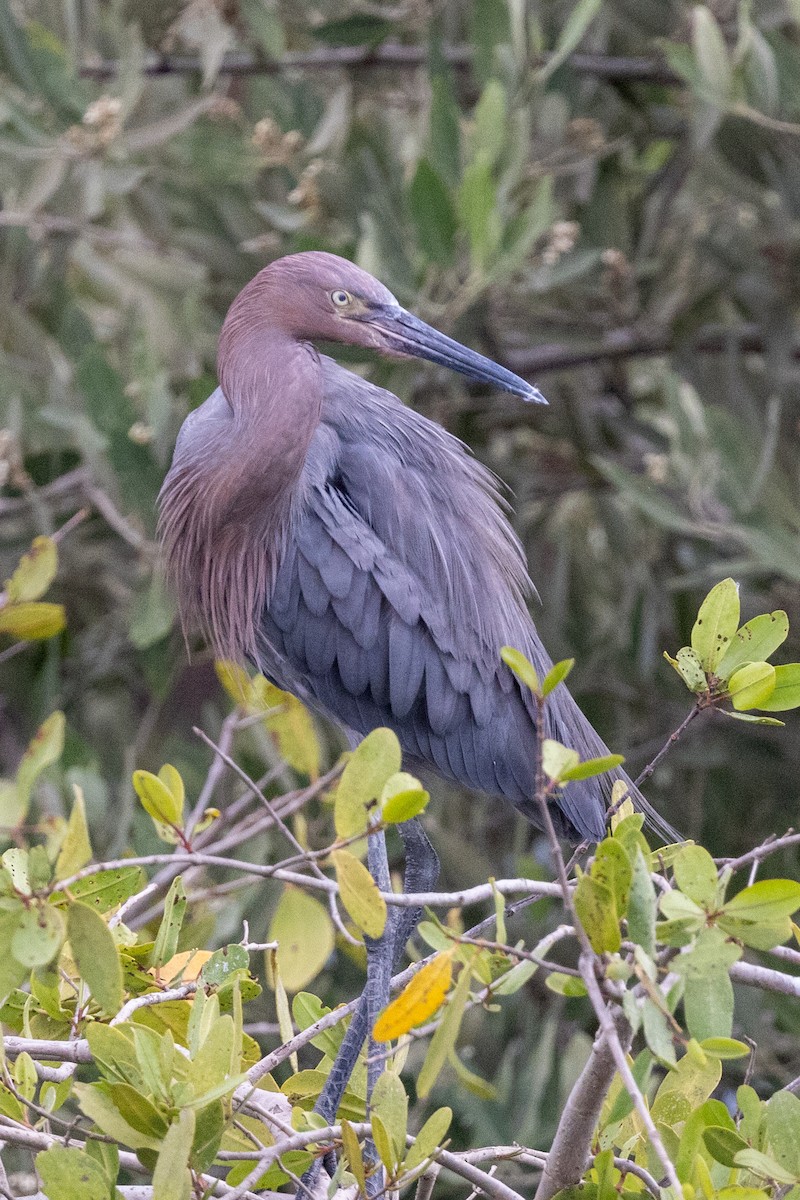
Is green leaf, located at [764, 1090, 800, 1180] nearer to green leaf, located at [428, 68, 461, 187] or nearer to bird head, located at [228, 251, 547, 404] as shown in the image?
bird head, located at [228, 251, 547, 404]

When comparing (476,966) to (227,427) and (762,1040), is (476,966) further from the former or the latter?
(762,1040)

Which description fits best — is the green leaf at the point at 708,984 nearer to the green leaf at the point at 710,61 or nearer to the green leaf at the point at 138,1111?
the green leaf at the point at 138,1111

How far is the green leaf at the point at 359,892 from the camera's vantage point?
139 cm

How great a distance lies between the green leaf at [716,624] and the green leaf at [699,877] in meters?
0.31

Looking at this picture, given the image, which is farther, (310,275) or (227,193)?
(227,193)

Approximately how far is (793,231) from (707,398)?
47 cm

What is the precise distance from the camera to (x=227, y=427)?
2709mm

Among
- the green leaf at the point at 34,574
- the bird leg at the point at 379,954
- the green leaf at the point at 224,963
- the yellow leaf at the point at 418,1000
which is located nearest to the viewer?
the yellow leaf at the point at 418,1000

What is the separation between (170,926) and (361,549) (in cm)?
107

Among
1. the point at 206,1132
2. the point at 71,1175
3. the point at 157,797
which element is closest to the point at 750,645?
the point at 157,797

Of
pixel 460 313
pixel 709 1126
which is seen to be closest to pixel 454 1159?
pixel 709 1126

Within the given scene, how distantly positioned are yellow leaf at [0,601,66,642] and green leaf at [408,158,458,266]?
111 cm

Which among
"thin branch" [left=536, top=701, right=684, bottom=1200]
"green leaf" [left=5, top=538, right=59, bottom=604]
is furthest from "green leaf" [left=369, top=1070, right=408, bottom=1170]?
"green leaf" [left=5, top=538, right=59, bottom=604]

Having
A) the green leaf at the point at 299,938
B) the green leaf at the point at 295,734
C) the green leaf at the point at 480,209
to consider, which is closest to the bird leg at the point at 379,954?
the green leaf at the point at 299,938
